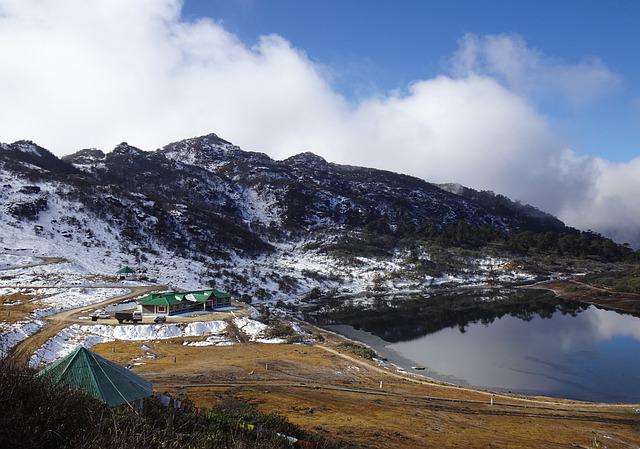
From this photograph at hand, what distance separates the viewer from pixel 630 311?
77438 millimetres

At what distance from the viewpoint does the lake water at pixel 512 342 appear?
125 feet

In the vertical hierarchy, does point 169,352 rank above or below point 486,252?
below

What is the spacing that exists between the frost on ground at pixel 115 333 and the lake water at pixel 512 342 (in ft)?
64.4

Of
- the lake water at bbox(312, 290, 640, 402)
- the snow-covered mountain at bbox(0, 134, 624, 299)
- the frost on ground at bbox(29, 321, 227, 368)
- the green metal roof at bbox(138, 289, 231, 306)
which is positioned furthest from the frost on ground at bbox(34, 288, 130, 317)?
the lake water at bbox(312, 290, 640, 402)

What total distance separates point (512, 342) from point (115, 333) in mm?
45732

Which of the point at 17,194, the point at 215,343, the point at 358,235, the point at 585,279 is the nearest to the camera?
the point at 215,343

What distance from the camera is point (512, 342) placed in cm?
5328

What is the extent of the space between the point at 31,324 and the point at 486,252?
12747 centimetres

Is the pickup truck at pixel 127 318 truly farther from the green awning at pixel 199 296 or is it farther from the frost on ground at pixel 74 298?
the green awning at pixel 199 296

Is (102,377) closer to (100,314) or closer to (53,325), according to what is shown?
(53,325)

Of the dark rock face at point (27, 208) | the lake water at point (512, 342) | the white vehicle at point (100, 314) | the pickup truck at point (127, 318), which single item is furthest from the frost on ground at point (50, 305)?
the dark rock face at point (27, 208)

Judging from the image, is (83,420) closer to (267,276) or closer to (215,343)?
(215,343)

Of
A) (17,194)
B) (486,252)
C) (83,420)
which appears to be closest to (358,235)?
(486,252)

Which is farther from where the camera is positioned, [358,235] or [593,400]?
[358,235]
